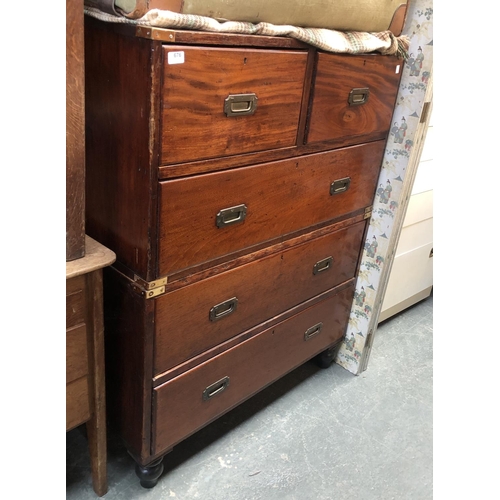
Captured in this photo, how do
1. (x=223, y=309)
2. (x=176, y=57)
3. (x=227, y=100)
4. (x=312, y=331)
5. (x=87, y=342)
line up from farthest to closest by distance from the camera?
(x=312, y=331) < (x=223, y=309) < (x=87, y=342) < (x=227, y=100) < (x=176, y=57)

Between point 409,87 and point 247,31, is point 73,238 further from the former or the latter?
point 409,87

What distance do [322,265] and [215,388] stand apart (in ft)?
1.66

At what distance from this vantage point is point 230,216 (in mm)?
1139

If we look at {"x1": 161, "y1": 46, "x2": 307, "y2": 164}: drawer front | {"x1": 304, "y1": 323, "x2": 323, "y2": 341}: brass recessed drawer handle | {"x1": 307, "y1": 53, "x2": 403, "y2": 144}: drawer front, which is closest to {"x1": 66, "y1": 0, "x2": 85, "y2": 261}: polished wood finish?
{"x1": 161, "y1": 46, "x2": 307, "y2": 164}: drawer front

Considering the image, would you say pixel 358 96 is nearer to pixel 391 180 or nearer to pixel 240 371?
pixel 391 180

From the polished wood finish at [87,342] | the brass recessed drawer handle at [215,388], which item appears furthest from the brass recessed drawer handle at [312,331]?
the polished wood finish at [87,342]

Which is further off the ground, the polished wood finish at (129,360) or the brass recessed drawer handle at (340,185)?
the brass recessed drawer handle at (340,185)

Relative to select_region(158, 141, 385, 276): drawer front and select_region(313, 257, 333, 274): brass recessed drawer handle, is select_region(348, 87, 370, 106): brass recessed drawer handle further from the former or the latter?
select_region(313, 257, 333, 274): brass recessed drawer handle

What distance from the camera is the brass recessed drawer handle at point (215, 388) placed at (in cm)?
133

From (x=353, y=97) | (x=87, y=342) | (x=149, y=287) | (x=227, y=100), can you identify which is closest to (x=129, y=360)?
(x=87, y=342)

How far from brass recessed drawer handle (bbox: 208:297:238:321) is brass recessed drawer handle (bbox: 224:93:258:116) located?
1.55ft

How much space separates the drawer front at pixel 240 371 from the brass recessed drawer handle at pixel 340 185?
0.40 m

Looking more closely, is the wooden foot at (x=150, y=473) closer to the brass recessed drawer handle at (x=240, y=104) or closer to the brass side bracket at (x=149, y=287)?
the brass side bracket at (x=149, y=287)
